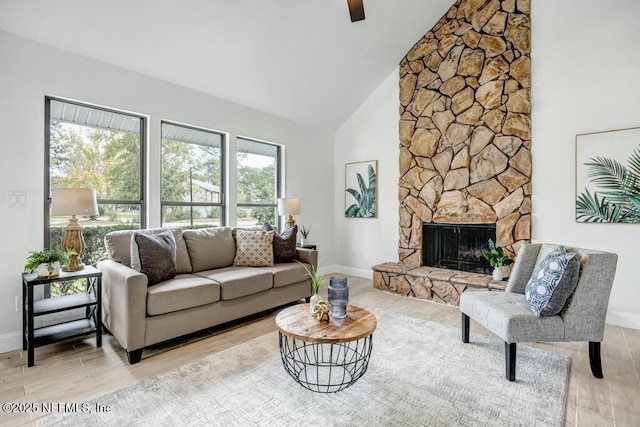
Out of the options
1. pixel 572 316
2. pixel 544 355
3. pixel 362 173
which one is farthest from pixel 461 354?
pixel 362 173

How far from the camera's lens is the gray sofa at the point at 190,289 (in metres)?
2.48

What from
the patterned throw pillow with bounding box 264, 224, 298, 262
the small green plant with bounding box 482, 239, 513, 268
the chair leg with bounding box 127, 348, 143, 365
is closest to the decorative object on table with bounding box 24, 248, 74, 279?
the chair leg with bounding box 127, 348, 143, 365

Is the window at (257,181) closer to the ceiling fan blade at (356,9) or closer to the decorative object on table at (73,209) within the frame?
the decorative object on table at (73,209)

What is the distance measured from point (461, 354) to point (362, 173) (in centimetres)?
346

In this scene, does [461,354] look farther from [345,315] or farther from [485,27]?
[485,27]

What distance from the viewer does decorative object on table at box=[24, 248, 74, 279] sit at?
2477mm

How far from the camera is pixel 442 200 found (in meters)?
4.60

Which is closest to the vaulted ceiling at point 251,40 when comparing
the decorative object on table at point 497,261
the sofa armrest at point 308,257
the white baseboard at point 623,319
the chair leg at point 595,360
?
the sofa armrest at point 308,257

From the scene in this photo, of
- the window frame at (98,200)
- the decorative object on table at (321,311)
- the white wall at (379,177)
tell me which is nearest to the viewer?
the decorative object on table at (321,311)

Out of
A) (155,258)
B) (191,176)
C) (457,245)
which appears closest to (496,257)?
(457,245)

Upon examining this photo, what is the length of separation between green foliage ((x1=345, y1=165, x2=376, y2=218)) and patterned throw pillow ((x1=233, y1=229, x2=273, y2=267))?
2.15 m

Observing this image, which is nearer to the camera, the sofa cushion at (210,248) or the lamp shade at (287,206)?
the sofa cushion at (210,248)

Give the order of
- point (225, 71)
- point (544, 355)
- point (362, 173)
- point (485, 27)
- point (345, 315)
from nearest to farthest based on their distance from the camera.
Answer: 1. point (345, 315)
2. point (544, 355)
3. point (225, 71)
4. point (485, 27)
5. point (362, 173)

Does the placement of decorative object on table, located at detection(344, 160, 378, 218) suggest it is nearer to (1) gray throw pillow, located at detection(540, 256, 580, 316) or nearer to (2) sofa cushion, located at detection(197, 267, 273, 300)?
(2) sofa cushion, located at detection(197, 267, 273, 300)
